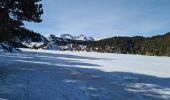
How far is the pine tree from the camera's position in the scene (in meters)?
19.4

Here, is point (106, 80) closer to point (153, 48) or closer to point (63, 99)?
point (63, 99)

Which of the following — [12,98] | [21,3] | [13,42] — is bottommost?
[12,98]

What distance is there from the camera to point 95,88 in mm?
15984

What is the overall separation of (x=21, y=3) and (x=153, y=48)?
459 feet

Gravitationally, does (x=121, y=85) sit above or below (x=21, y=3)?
below

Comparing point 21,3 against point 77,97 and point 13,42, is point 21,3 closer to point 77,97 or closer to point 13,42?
point 13,42

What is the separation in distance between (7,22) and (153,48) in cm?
14259

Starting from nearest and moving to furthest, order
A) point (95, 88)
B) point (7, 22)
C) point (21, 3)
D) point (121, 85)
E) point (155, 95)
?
point (155, 95) → point (95, 88) → point (121, 85) → point (7, 22) → point (21, 3)

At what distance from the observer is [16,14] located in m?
22.1

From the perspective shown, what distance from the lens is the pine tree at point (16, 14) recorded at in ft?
63.5

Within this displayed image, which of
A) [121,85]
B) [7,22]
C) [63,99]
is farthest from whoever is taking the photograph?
[7,22]

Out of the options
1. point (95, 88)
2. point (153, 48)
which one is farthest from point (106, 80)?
point (153, 48)

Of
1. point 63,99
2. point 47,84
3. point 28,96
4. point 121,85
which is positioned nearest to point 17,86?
point 47,84

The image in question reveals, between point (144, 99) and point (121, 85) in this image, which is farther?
point (121, 85)
